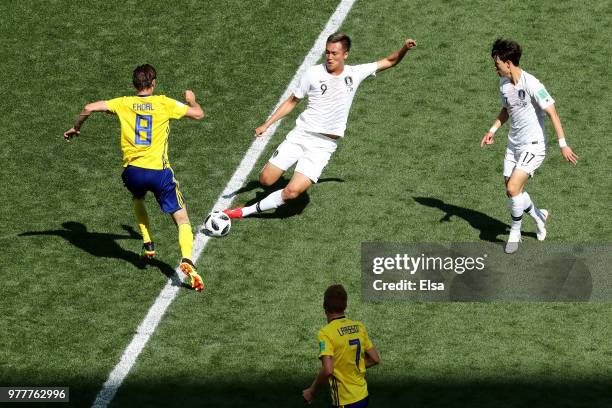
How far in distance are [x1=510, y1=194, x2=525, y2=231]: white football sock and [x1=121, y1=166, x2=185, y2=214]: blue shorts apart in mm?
3839

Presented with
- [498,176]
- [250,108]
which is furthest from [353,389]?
[250,108]

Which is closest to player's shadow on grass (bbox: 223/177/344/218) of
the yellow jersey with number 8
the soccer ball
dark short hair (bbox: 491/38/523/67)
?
the soccer ball

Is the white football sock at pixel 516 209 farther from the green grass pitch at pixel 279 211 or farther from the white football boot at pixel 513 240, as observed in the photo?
the green grass pitch at pixel 279 211

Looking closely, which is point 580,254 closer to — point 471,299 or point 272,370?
point 471,299

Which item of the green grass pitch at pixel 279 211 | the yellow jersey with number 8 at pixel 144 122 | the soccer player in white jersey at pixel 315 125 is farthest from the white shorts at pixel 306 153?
the yellow jersey with number 8 at pixel 144 122

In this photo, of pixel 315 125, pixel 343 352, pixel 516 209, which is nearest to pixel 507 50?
pixel 516 209

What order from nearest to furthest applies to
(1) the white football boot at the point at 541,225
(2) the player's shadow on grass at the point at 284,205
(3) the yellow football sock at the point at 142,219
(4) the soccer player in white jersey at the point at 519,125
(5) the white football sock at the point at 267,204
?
1. (4) the soccer player in white jersey at the point at 519,125
2. (3) the yellow football sock at the point at 142,219
3. (1) the white football boot at the point at 541,225
4. (5) the white football sock at the point at 267,204
5. (2) the player's shadow on grass at the point at 284,205

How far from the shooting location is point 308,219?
17.6m

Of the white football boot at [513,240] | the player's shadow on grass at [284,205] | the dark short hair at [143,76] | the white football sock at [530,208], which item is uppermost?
the dark short hair at [143,76]

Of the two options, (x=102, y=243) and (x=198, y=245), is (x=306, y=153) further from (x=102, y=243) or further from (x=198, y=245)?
(x=102, y=243)

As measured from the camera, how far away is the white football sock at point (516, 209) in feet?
53.9

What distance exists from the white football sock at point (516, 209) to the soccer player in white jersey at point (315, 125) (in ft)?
7.44

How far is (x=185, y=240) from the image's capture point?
1577 cm

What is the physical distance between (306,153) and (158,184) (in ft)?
7.70
